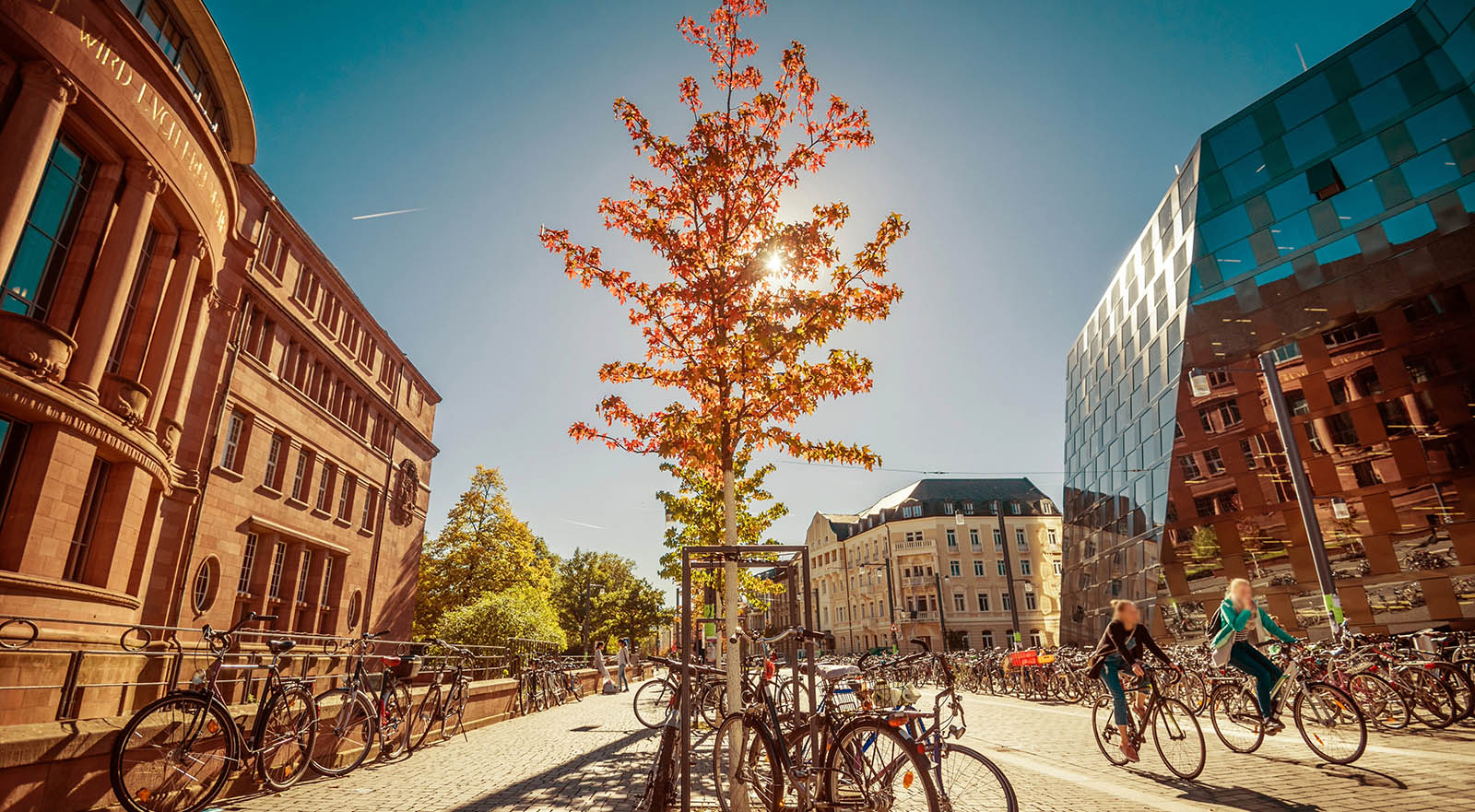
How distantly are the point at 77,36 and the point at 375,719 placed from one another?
39.5 ft

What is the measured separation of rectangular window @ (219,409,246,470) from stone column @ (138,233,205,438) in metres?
4.95

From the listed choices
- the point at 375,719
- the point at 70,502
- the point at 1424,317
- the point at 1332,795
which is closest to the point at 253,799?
the point at 375,719

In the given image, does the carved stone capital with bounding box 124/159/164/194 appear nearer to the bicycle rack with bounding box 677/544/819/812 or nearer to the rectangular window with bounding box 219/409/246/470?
the rectangular window with bounding box 219/409/246/470

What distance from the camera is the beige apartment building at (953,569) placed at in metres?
67.8

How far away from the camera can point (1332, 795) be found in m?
5.36

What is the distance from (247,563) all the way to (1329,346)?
33.9 meters

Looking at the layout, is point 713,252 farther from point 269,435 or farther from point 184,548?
point 269,435

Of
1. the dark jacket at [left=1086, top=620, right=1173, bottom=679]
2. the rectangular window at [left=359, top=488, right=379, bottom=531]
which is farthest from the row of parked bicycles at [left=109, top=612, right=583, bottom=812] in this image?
the rectangular window at [left=359, top=488, right=379, bottom=531]

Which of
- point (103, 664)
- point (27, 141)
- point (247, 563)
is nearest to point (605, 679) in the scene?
point (247, 563)

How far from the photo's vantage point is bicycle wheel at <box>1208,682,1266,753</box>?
7.29m

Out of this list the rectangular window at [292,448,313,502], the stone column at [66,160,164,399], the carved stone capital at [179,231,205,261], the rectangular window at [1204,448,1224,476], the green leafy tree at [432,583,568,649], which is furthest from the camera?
the rectangular window at [1204,448,1224,476]

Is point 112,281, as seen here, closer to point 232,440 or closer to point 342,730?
point 232,440

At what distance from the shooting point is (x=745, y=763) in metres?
5.20

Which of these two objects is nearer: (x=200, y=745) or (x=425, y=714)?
(x=200, y=745)
